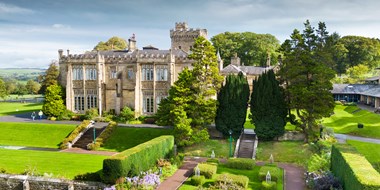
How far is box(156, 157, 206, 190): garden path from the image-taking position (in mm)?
25788

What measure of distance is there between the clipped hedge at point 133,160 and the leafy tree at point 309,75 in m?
16.9

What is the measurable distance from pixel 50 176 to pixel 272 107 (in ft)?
82.4

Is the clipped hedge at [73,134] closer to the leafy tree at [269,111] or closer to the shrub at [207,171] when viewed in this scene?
the shrub at [207,171]

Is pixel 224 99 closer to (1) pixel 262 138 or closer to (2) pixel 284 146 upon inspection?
(1) pixel 262 138

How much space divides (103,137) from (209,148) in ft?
47.1

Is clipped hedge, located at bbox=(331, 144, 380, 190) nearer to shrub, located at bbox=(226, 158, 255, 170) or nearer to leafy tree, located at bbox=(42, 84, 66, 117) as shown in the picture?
shrub, located at bbox=(226, 158, 255, 170)

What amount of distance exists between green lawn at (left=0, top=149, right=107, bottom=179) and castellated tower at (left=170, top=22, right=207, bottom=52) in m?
35.5

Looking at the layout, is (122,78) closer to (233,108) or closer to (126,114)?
(126,114)

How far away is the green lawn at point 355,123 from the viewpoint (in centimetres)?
4106

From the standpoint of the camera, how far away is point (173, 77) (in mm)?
50594

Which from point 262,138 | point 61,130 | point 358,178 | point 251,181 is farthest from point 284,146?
point 61,130

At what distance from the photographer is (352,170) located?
1953 centimetres

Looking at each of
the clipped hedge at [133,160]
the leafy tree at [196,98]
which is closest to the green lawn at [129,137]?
the leafy tree at [196,98]

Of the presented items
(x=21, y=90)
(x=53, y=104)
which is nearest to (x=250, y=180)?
(x=53, y=104)
